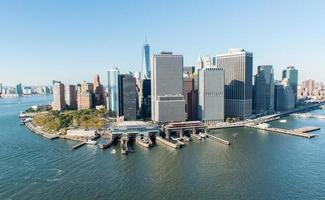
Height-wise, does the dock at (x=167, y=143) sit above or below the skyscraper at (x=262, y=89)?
below

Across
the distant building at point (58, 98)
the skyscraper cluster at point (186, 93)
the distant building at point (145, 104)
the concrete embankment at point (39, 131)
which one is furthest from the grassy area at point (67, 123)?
the distant building at point (58, 98)

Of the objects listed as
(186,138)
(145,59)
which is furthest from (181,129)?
(145,59)

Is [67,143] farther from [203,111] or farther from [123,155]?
[203,111]

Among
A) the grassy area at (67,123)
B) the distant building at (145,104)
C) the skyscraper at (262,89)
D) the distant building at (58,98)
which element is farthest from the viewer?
the distant building at (58,98)

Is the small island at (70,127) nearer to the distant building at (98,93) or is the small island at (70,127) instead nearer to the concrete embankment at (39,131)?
the concrete embankment at (39,131)

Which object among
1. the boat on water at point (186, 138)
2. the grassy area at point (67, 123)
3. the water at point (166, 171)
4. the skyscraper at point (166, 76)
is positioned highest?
the skyscraper at point (166, 76)

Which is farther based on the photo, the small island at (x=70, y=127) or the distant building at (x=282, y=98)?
the distant building at (x=282, y=98)

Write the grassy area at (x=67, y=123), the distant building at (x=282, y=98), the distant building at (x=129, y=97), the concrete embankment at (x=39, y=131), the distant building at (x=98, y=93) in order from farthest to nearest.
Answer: the distant building at (x=282, y=98), the distant building at (x=98, y=93), the distant building at (x=129, y=97), the grassy area at (x=67, y=123), the concrete embankment at (x=39, y=131)

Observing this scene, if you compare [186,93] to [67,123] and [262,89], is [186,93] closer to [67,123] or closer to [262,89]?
[67,123]
